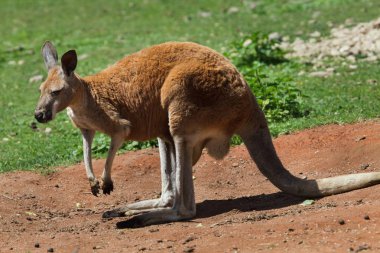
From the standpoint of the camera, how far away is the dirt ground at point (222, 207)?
5.40 meters

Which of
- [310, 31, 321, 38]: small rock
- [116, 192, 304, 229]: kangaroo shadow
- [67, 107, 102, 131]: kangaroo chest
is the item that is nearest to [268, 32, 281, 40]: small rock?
[310, 31, 321, 38]: small rock

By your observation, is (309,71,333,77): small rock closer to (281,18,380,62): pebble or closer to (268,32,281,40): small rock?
(281,18,380,62): pebble

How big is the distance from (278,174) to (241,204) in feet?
1.38

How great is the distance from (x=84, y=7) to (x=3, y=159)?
9838 mm

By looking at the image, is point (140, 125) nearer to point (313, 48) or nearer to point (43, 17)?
point (313, 48)

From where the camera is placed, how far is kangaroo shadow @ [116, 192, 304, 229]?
252 inches

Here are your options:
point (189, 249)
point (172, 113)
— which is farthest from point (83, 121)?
point (189, 249)

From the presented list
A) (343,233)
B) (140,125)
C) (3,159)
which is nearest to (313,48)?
(3,159)

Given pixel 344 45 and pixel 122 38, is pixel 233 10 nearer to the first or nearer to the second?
pixel 122 38

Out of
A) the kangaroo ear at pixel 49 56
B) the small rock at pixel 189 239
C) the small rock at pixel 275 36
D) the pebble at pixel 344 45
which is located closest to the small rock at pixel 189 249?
the small rock at pixel 189 239

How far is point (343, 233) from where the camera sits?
5.30 m

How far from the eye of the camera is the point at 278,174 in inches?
260

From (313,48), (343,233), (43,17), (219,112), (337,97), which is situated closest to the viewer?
(343,233)

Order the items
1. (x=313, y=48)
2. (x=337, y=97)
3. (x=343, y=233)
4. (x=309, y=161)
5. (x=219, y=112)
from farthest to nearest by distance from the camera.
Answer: (x=313, y=48)
(x=337, y=97)
(x=309, y=161)
(x=219, y=112)
(x=343, y=233)
